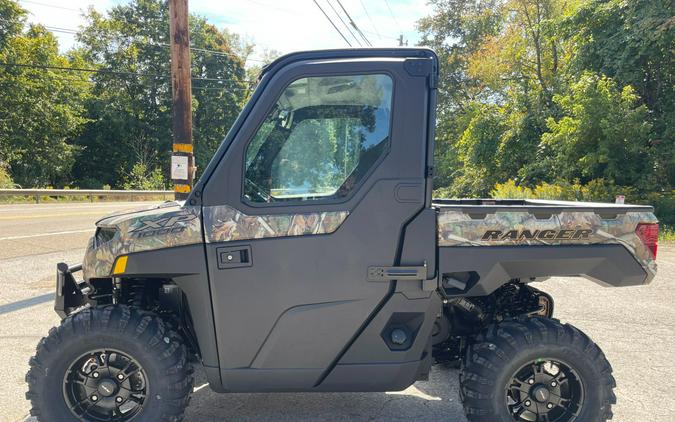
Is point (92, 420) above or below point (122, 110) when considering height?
below

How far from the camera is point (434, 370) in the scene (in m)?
3.86

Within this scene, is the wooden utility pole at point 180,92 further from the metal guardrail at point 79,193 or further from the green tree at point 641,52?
the metal guardrail at point 79,193

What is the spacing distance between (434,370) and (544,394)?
1.34 metres

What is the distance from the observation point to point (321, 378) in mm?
2557

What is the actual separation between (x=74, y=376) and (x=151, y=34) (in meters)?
43.5

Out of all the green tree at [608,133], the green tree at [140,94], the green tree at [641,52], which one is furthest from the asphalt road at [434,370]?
the green tree at [140,94]

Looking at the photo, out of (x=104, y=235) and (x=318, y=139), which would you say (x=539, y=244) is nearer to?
(x=318, y=139)

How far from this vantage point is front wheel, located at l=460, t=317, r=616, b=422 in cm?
255

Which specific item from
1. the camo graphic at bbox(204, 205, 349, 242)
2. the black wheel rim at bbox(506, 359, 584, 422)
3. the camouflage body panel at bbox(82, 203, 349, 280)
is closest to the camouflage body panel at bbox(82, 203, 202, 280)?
the camouflage body panel at bbox(82, 203, 349, 280)

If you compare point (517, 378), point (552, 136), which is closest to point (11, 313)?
point (517, 378)

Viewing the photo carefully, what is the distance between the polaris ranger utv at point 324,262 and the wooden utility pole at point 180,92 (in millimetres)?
4356

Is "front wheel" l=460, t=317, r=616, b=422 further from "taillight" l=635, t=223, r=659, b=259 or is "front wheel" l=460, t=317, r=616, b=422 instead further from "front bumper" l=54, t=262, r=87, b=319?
"front bumper" l=54, t=262, r=87, b=319

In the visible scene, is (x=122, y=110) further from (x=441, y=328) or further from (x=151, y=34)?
(x=441, y=328)

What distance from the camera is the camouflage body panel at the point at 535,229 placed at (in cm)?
256
